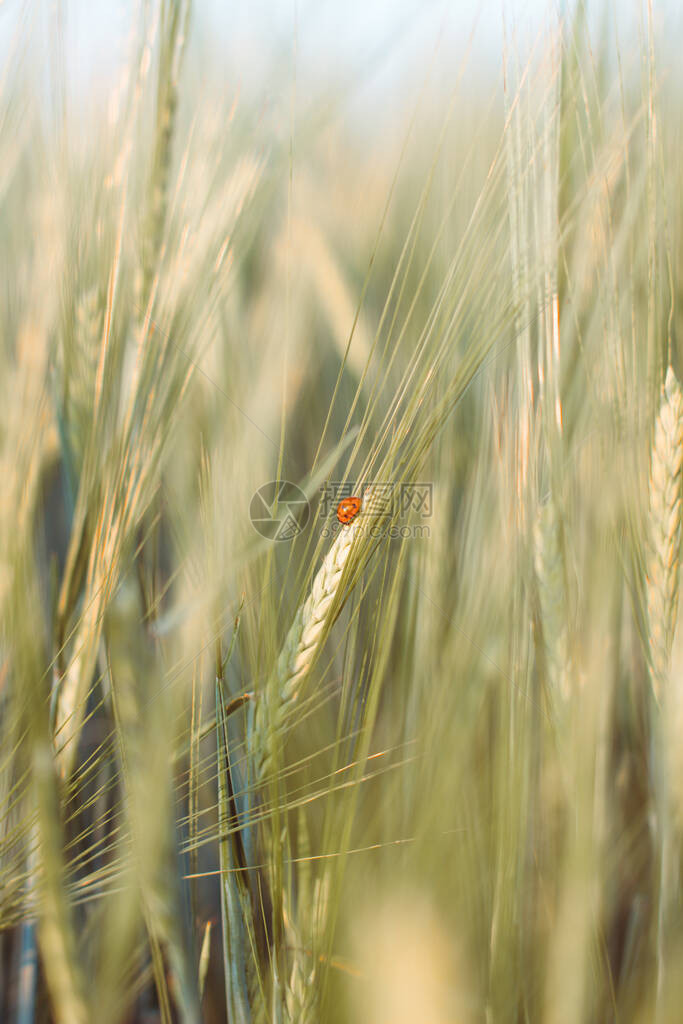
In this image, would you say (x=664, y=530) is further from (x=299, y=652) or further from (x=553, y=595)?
(x=299, y=652)

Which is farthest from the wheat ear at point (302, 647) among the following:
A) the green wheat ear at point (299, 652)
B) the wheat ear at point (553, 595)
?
the wheat ear at point (553, 595)

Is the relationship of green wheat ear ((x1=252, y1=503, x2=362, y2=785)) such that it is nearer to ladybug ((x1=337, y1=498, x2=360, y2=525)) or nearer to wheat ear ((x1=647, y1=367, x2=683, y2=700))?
ladybug ((x1=337, y1=498, x2=360, y2=525))

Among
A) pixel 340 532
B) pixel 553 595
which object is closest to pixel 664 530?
pixel 553 595

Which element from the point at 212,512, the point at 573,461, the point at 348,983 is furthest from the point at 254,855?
the point at 573,461

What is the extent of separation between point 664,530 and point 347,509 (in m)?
0.16

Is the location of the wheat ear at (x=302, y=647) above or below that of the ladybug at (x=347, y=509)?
below

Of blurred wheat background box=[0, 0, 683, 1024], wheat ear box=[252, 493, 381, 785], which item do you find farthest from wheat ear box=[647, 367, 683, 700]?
wheat ear box=[252, 493, 381, 785]

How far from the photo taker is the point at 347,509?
294 millimetres

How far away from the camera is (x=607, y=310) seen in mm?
344

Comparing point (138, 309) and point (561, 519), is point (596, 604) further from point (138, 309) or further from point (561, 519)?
point (138, 309)

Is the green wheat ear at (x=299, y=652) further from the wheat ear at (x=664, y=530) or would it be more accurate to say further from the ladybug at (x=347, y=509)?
the wheat ear at (x=664, y=530)

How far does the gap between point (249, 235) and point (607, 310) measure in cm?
21

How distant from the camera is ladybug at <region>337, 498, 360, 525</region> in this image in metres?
0.29

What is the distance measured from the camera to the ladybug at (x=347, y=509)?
288 millimetres
